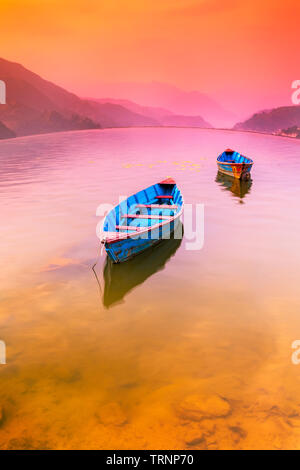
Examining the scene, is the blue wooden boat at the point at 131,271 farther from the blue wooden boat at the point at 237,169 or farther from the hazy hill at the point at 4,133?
the hazy hill at the point at 4,133

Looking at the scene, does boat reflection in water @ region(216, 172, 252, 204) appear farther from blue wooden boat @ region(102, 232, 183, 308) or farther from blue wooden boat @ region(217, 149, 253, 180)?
blue wooden boat @ region(102, 232, 183, 308)

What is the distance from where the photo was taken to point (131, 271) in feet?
48.3

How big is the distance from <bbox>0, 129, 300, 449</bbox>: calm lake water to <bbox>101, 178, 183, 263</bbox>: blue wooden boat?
33.9 inches

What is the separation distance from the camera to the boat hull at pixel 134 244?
1392 cm

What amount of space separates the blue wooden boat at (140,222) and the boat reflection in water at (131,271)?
40 centimetres

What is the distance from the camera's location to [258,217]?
23.0 m

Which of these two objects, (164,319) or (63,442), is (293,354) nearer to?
(164,319)

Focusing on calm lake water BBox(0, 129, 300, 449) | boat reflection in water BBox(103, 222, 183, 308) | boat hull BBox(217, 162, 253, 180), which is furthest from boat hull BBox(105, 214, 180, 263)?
boat hull BBox(217, 162, 253, 180)

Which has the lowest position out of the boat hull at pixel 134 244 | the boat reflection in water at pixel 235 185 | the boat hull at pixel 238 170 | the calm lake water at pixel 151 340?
the calm lake water at pixel 151 340

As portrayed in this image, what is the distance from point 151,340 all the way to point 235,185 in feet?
86.6

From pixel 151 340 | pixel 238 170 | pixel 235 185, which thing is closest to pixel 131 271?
pixel 151 340

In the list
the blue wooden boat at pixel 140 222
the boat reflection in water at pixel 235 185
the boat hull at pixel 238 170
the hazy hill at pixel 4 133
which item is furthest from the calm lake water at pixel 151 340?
the hazy hill at pixel 4 133

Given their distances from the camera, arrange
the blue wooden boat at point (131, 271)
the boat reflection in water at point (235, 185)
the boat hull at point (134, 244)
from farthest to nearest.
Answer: the boat reflection in water at point (235, 185) < the boat hull at point (134, 244) < the blue wooden boat at point (131, 271)

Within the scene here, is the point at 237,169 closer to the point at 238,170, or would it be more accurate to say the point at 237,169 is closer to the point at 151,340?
the point at 238,170
